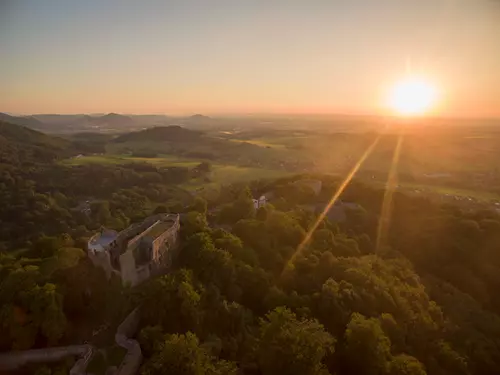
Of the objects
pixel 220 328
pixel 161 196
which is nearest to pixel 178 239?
pixel 220 328

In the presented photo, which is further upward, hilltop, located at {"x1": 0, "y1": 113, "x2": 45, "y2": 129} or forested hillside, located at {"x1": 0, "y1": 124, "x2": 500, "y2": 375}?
hilltop, located at {"x1": 0, "y1": 113, "x2": 45, "y2": 129}

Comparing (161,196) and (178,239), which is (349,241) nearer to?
(178,239)

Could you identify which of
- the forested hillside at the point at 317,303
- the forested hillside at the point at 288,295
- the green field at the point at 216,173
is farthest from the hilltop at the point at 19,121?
the forested hillside at the point at 317,303

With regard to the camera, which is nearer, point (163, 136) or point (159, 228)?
point (159, 228)

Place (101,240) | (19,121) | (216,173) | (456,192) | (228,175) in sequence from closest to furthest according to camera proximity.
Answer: (101,240), (456,192), (228,175), (216,173), (19,121)

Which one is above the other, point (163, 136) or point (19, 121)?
point (19, 121)

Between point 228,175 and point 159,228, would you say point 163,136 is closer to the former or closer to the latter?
point 228,175

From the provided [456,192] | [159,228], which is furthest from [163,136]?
[159,228]

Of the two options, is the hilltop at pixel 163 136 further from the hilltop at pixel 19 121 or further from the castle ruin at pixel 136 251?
the castle ruin at pixel 136 251

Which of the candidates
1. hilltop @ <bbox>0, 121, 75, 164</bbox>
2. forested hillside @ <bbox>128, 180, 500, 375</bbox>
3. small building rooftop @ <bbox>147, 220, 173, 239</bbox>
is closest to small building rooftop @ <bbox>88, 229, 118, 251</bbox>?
small building rooftop @ <bbox>147, 220, 173, 239</bbox>

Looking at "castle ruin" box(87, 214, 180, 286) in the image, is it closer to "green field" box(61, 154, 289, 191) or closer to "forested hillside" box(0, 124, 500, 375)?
"forested hillside" box(0, 124, 500, 375)
